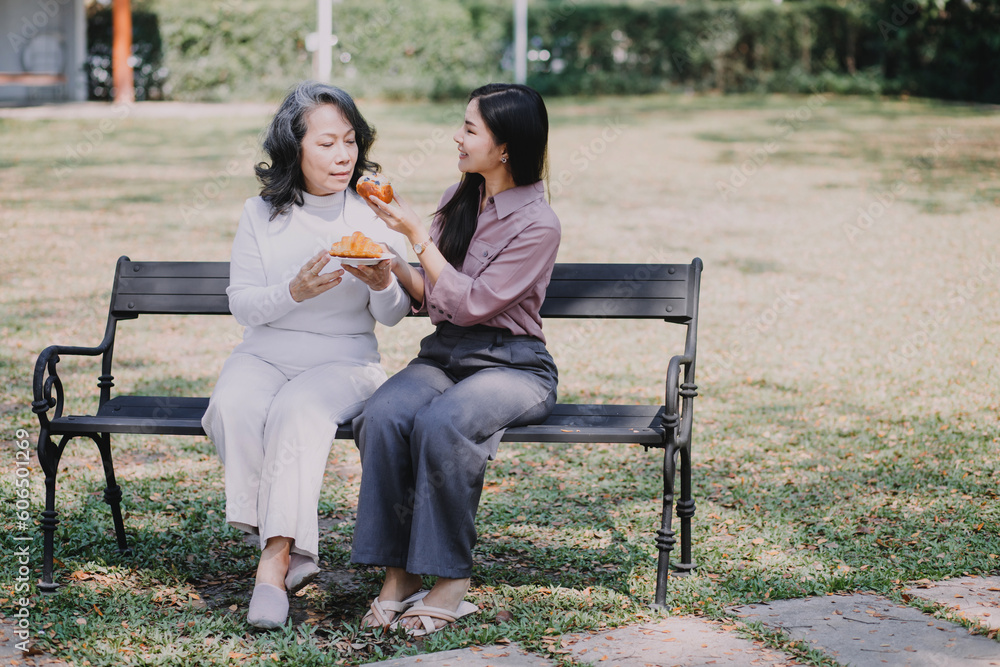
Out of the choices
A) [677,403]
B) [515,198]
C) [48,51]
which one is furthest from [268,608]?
[48,51]

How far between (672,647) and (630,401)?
2780 mm

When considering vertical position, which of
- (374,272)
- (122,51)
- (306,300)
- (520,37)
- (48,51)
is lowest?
(306,300)

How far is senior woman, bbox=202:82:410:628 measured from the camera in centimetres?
330

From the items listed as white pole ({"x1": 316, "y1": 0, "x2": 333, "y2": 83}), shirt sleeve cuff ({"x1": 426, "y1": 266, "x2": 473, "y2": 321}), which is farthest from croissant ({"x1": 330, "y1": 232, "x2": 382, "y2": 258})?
white pole ({"x1": 316, "y1": 0, "x2": 333, "y2": 83})

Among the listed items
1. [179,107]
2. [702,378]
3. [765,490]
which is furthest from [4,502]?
[179,107]

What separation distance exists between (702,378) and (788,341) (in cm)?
110

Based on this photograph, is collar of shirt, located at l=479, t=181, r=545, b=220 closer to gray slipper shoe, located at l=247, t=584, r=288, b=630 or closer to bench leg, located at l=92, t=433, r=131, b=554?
gray slipper shoe, located at l=247, t=584, r=288, b=630

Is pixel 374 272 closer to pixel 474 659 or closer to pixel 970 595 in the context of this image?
pixel 474 659

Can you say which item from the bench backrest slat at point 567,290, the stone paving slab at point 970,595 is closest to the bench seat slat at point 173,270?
the bench backrest slat at point 567,290

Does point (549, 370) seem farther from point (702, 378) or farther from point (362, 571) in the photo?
point (702, 378)

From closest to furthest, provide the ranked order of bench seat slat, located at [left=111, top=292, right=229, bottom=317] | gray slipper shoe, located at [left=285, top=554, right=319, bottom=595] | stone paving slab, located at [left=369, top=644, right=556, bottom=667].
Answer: stone paving slab, located at [left=369, top=644, right=556, bottom=667], gray slipper shoe, located at [left=285, top=554, right=319, bottom=595], bench seat slat, located at [left=111, top=292, right=229, bottom=317]

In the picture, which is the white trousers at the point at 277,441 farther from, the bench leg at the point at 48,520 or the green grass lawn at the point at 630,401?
Result: the bench leg at the point at 48,520

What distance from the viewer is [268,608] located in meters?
3.22

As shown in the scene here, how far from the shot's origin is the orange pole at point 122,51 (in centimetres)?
2045
